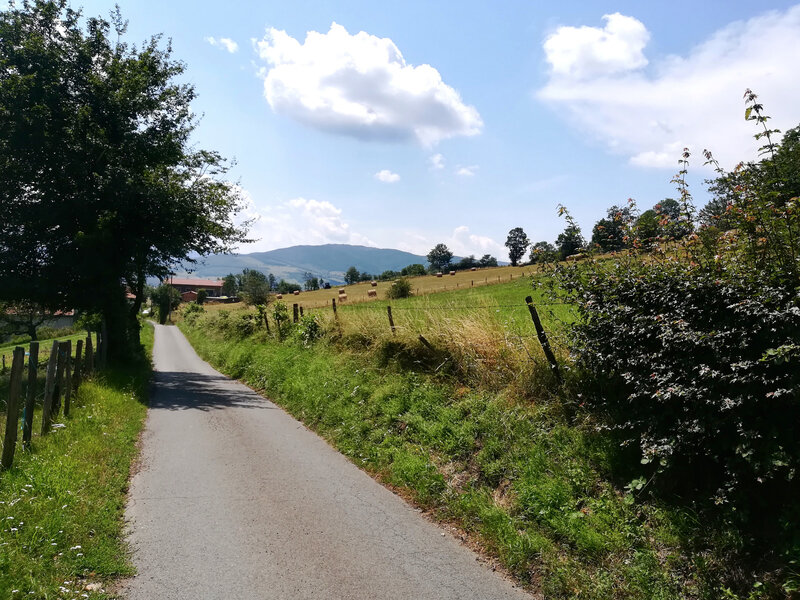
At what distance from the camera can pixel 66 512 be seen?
5203 millimetres

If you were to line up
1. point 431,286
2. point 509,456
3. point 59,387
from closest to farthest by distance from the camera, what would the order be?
point 509,456, point 59,387, point 431,286

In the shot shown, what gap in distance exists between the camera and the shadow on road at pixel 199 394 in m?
12.7

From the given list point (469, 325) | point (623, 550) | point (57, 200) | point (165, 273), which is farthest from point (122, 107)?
point (623, 550)

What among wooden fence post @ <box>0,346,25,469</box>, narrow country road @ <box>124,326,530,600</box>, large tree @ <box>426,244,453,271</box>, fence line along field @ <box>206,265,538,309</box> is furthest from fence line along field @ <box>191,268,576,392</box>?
large tree @ <box>426,244,453,271</box>

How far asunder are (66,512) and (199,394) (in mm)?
9739

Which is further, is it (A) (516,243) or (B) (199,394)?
(A) (516,243)

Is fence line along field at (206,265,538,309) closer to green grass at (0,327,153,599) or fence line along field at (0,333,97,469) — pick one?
fence line along field at (0,333,97,469)

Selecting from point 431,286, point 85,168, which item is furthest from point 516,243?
point 85,168

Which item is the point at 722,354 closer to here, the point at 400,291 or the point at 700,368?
the point at 700,368

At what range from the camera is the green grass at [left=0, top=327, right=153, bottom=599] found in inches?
163

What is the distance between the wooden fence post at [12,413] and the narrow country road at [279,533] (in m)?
1.52

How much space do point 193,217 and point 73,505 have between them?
1608 cm

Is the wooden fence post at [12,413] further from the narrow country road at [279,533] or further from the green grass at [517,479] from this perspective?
the green grass at [517,479]

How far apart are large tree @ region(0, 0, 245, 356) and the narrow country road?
1146 cm
